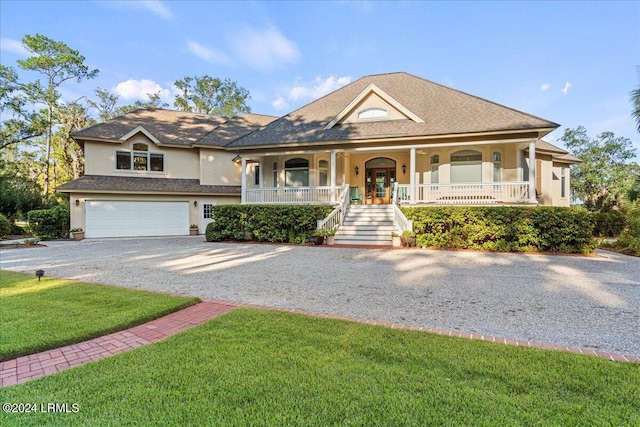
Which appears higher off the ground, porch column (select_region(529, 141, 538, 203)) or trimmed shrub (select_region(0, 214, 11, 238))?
porch column (select_region(529, 141, 538, 203))

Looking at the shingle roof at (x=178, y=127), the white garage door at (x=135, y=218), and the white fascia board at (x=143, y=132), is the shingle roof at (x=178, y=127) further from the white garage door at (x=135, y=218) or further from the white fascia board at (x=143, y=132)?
the white garage door at (x=135, y=218)

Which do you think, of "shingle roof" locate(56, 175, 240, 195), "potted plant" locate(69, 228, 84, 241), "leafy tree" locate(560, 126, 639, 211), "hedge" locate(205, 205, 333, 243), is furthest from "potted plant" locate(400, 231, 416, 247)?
"leafy tree" locate(560, 126, 639, 211)

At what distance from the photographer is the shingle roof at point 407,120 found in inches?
512

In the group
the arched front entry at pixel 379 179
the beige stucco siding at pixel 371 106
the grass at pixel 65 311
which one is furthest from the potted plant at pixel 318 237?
the grass at pixel 65 311

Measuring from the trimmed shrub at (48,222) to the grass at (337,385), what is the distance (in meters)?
17.7

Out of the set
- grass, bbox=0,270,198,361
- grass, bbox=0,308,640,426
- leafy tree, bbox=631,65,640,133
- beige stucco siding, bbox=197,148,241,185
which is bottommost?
grass, bbox=0,308,640,426

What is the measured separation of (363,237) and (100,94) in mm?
32150

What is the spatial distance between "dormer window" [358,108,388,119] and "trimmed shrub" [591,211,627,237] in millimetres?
12296

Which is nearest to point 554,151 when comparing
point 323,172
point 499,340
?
point 323,172

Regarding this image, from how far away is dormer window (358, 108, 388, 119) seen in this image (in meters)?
15.7

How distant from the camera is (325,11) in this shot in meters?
15.8

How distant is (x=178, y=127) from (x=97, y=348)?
20495 mm

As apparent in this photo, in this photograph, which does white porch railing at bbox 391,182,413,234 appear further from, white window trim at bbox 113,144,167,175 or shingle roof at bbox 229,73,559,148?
white window trim at bbox 113,144,167,175

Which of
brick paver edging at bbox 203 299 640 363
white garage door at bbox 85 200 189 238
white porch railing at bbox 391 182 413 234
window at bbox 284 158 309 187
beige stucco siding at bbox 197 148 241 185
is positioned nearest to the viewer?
brick paver edging at bbox 203 299 640 363
